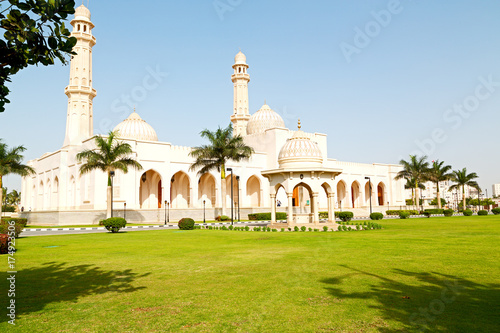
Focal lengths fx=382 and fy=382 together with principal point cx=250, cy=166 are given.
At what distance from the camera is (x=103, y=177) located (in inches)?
1572

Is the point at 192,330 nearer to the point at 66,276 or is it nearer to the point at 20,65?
the point at 20,65

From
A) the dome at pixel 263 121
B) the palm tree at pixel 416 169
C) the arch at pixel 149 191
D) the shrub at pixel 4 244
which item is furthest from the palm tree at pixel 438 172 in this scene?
the shrub at pixel 4 244

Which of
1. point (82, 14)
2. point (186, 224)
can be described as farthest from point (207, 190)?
point (186, 224)

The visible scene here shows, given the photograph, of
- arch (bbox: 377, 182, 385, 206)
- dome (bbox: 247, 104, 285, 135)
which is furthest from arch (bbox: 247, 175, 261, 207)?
arch (bbox: 377, 182, 385, 206)

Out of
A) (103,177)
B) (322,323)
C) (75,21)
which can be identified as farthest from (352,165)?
(322,323)

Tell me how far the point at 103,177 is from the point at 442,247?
114 feet

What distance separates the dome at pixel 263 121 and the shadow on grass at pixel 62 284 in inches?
1881

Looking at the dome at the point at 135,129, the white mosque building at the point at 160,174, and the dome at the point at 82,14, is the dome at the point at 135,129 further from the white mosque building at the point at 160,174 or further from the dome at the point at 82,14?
the dome at the point at 82,14

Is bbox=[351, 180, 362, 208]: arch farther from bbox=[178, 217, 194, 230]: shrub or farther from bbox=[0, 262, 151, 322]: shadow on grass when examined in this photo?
bbox=[0, 262, 151, 322]: shadow on grass

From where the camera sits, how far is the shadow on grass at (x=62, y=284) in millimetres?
6506

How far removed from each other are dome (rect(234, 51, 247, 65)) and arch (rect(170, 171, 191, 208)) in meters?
19.2

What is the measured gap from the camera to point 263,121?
5719 centimetres

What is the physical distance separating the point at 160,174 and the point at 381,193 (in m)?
42.4

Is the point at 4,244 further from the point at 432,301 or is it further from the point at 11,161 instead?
the point at 11,161
